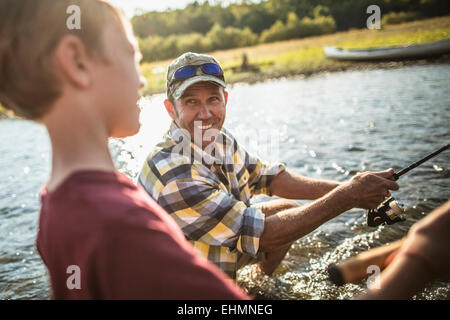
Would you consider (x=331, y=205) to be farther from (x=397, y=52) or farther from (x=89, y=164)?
(x=397, y=52)

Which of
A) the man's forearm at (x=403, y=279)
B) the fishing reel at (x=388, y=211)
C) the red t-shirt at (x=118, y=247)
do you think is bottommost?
the fishing reel at (x=388, y=211)

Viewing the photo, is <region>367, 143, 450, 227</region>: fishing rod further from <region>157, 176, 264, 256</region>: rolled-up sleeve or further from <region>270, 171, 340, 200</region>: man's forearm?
<region>157, 176, 264, 256</region>: rolled-up sleeve

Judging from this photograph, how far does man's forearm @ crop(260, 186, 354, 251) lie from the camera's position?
2.90m

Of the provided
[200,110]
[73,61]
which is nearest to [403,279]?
[73,61]

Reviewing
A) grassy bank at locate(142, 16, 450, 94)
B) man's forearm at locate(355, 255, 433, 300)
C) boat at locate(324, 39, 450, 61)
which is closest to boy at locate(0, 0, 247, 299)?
man's forearm at locate(355, 255, 433, 300)

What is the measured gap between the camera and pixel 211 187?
2.87 m

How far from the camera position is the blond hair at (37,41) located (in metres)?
0.98

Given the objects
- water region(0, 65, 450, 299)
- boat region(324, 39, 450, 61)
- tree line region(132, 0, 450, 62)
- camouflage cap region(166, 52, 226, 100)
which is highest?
tree line region(132, 0, 450, 62)

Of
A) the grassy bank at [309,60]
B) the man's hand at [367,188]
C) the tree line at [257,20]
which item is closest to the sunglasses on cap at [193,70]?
the man's hand at [367,188]

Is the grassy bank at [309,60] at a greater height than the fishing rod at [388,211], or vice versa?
the grassy bank at [309,60]

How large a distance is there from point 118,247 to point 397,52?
24.3 meters

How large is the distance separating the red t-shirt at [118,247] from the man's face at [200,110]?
2.30 metres

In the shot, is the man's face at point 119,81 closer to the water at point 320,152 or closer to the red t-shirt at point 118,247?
the red t-shirt at point 118,247

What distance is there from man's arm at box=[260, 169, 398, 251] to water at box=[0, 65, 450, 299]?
120 centimetres
